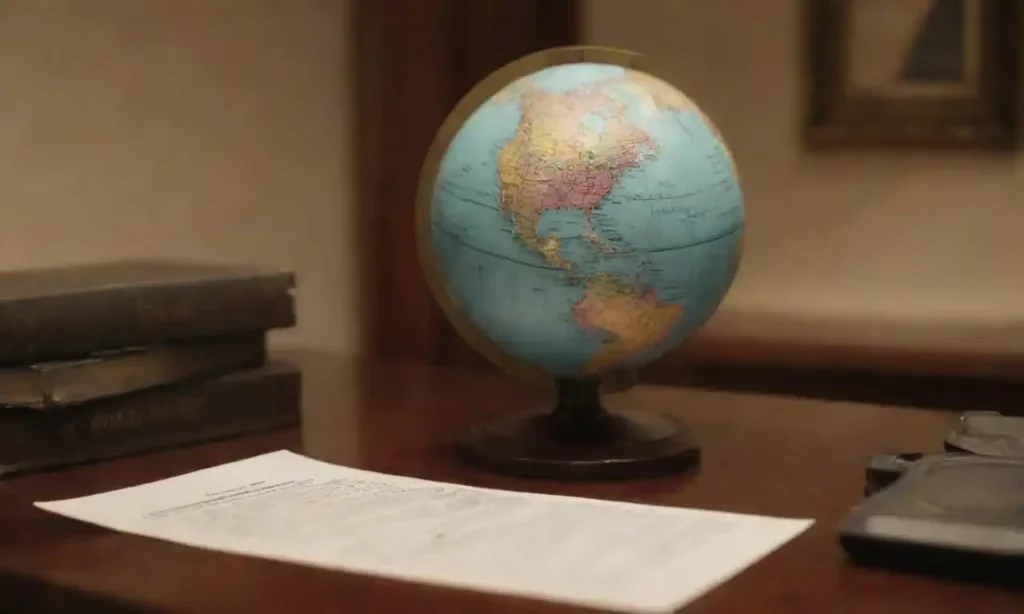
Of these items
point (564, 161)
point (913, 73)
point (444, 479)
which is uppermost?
Result: point (913, 73)

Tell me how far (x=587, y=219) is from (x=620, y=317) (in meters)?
0.07

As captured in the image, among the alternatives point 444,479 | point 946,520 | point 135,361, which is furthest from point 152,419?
point 946,520

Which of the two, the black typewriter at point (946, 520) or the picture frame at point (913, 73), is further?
the picture frame at point (913, 73)

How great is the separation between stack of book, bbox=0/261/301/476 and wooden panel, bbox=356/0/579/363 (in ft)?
2.50

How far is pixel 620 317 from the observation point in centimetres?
84

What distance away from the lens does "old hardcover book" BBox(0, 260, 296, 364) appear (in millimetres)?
876

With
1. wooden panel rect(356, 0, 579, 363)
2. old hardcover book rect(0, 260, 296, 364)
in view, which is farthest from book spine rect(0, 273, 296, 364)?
wooden panel rect(356, 0, 579, 363)

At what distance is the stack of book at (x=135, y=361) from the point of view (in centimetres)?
87

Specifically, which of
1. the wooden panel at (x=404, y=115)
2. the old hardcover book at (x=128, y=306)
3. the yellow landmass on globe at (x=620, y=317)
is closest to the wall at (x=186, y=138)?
the wooden panel at (x=404, y=115)

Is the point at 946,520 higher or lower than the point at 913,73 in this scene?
lower

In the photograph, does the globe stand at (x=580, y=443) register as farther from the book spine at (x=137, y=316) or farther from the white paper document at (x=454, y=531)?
A: the book spine at (x=137, y=316)

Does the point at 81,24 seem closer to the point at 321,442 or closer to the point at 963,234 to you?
the point at 321,442

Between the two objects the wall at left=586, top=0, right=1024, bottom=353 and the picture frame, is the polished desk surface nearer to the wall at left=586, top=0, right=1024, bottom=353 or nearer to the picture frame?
the wall at left=586, top=0, right=1024, bottom=353

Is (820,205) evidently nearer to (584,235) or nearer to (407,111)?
(407,111)
